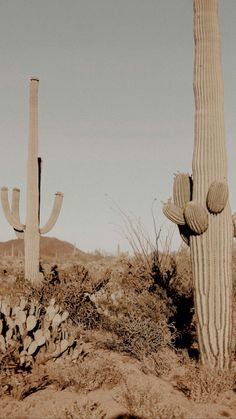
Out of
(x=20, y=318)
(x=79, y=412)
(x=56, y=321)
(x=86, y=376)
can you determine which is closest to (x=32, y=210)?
(x=56, y=321)

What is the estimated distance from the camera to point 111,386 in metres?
5.26

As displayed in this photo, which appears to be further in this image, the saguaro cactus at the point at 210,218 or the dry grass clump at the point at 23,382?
the saguaro cactus at the point at 210,218

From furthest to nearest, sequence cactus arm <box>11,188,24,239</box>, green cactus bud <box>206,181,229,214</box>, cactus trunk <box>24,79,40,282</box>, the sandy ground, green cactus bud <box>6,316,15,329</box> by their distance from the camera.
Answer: cactus arm <box>11,188,24,239</box> → cactus trunk <box>24,79,40,282</box> → green cactus bud <box>6,316,15,329</box> → green cactus bud <box>206,181,229,214</box> → the sandy ground

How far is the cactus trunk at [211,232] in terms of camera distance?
5.54m

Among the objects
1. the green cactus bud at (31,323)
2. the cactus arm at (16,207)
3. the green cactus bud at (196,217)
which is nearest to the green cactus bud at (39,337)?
the green cactus bud at (31,323)

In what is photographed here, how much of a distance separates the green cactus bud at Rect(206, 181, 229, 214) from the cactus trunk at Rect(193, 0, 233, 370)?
0.11 m

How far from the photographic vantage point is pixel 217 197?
546 cm

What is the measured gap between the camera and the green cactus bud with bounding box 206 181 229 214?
5453 mm

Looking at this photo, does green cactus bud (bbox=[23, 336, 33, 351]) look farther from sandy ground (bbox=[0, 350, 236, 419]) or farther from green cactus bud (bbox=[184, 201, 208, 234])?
green cactus bud (bbox=[184, 201, 208, 234])

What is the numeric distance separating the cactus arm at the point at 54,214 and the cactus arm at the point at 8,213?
606 mm

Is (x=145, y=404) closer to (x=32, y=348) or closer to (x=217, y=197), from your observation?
(x=32, y=348)

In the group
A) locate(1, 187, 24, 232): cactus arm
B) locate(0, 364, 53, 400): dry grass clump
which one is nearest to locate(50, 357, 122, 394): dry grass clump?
locate(0, 364, 53, 400): dry grass clump

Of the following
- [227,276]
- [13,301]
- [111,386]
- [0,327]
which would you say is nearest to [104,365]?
[111,386]

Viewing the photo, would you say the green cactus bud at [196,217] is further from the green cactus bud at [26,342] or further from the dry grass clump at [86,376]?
the green cactus bud at [26,342]
